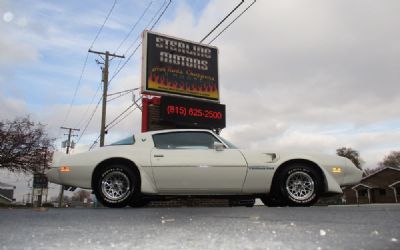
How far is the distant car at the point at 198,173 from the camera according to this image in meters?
6.33

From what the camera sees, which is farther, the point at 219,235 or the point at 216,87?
the point at 216,87

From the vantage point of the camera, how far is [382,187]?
4441 cm

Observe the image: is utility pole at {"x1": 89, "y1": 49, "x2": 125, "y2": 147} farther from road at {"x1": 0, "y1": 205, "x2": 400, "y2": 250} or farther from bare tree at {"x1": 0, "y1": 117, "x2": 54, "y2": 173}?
road at {"x1": 0, "y1": 205, "x2": 400, "y2": 250}

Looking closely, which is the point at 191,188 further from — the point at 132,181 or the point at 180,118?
the point at 180,118

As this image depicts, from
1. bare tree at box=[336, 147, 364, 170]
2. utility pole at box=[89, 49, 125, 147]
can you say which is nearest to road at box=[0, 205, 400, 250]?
utility pole at box=[89, 49, 125, 147]

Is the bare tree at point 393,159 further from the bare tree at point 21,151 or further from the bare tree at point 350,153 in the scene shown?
the bare tree at point 21,151

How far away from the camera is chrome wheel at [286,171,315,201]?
21.2 ft

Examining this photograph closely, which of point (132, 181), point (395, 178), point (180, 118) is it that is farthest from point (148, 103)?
point (395, 178)

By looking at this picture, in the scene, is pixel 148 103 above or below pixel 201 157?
above

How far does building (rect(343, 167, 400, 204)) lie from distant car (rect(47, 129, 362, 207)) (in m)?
40.0

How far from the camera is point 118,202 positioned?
250 inches

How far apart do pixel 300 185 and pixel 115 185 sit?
115 inches

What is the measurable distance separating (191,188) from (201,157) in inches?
19.8

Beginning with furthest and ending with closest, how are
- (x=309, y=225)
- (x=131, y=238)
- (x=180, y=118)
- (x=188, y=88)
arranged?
(x=188, y=88), (x=180, y=118), (x=309, y=225), (x=131, y=238)
